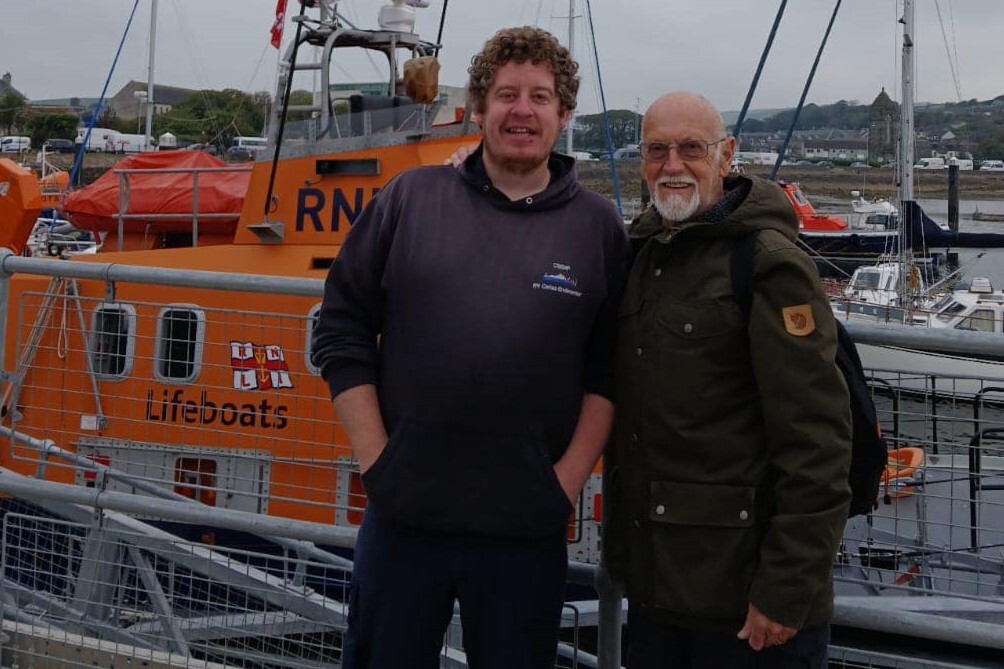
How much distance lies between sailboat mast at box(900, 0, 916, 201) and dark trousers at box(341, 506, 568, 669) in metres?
20.8

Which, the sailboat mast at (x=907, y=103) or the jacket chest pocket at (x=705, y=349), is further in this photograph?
the sailboat mast at (x=907, y=103)

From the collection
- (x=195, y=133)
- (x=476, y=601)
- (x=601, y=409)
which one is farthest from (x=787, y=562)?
(x=195, y=133)

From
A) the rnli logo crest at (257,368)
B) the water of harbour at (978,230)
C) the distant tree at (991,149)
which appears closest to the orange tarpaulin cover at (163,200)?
the rnli logo crest at (257,368)

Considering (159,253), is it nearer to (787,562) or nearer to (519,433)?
(519,433)

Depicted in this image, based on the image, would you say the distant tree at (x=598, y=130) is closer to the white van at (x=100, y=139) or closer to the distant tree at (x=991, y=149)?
the white van at (x=100, y=139)

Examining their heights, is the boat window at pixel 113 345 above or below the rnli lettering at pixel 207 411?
above

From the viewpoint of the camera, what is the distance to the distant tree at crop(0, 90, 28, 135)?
6838 cm

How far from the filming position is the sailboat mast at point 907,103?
20641mm

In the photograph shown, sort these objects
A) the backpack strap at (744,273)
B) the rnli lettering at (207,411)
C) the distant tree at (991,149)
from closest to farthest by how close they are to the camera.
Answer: the backpack strap at (744,273), the rnli lettering at (207,411), the distant tree at (991,149)

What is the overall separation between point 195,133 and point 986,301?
49.3 metres

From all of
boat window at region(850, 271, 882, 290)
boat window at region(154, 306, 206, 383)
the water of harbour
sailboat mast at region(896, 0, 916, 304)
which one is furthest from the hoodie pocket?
the water of harbour

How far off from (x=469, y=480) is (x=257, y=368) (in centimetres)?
392

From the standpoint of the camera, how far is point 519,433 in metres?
2.44

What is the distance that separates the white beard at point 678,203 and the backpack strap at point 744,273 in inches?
7.0
